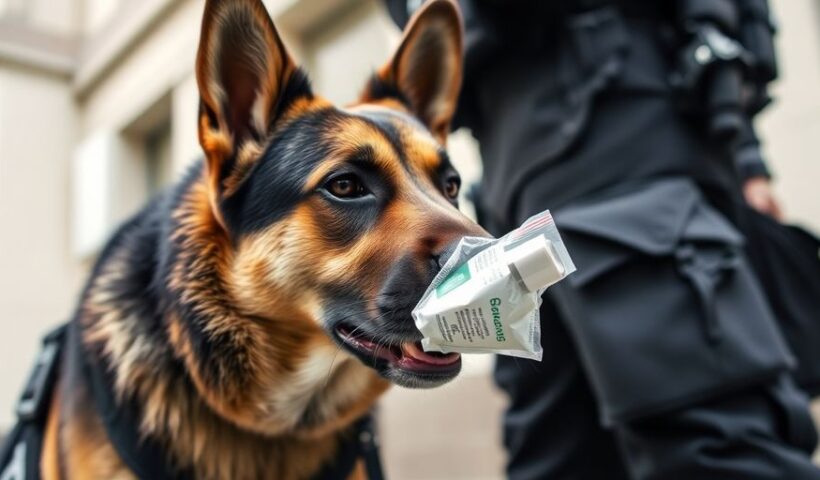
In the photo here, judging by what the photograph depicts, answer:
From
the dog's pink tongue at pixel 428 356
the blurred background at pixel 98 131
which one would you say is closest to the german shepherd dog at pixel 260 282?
the dog's pink tongue at pixel 428 356

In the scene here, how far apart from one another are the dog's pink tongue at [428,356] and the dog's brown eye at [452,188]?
39 cm

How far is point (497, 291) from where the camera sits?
0.91 meters

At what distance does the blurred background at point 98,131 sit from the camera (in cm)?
465

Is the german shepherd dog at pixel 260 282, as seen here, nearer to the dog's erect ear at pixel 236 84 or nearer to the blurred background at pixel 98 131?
the dog's erect ear at pixel 236 84

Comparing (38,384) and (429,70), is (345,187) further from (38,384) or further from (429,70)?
(38,384)

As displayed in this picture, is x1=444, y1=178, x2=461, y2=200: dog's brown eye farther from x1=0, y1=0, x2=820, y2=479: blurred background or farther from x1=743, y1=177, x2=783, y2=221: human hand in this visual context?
x1=0, y1=0, x2=820, y2=479: blurred background

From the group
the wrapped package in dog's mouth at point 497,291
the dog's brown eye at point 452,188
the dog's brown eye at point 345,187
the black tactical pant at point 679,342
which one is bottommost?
the black tactical pant at point 679,342

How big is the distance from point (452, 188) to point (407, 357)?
440 mm

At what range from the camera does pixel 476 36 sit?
5.84 feet

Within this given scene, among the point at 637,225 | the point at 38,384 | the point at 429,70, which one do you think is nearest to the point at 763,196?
the point at 637,225

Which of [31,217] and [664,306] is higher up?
[31,217]

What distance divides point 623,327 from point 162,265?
942 mm

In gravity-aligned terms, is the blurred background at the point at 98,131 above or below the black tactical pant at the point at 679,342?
above

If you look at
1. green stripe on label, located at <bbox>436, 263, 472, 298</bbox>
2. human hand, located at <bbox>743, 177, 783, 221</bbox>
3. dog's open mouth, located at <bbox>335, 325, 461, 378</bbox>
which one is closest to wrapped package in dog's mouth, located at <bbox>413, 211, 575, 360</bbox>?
green stripe on label, located at <bbox>436, 263, 472, 298</bbox>
